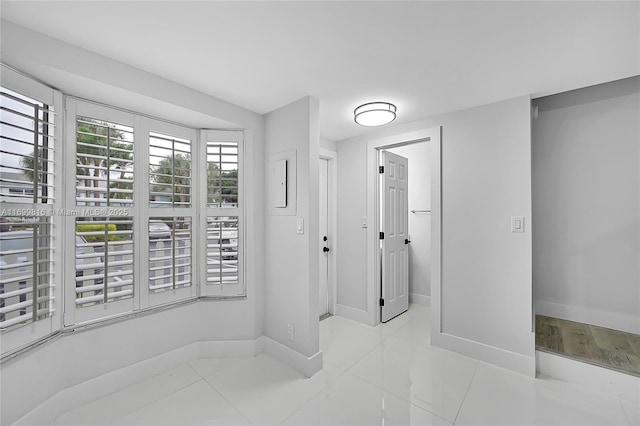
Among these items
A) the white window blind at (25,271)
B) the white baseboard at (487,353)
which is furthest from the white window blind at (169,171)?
the white baseboard at (487,353)

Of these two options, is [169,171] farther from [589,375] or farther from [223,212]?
[589,375]

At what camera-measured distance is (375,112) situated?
7.76 feet

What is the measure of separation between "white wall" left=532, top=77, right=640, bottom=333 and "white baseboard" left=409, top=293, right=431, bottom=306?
131 centimetres

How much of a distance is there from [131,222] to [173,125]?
2.97ft

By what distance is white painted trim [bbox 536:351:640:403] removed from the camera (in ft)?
6.19

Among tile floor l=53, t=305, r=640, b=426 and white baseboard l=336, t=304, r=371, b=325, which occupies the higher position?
white baseboard l=336, t=304, r=371, b=325

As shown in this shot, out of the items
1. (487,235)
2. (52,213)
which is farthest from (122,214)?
(487,235)

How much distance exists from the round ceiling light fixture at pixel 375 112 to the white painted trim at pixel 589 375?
236 cm

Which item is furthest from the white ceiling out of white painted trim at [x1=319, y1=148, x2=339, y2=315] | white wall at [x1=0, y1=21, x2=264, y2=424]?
white painted trim at [x1=319, y1=148, x2=339, y2=315]

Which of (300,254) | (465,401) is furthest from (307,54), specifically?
(465,401)

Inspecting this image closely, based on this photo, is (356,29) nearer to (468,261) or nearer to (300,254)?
(300,254)

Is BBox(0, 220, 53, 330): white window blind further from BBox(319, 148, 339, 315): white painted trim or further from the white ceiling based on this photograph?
BBox(319, 148, 339, 315): white painted trim

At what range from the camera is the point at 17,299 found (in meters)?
1.53

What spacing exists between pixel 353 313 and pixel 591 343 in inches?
86.4
